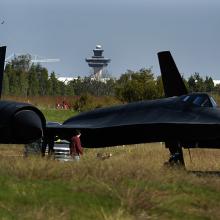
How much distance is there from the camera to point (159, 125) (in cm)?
1906

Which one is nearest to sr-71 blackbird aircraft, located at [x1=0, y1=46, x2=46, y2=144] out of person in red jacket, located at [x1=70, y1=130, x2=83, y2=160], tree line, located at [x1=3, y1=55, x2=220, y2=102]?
person in red jacket, located at [x1=70, y1=130, x2=83, y2=160]

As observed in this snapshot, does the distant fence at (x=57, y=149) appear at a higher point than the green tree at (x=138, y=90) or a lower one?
lower

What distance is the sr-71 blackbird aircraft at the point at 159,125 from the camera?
1871cm

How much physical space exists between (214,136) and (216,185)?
18.0 ft

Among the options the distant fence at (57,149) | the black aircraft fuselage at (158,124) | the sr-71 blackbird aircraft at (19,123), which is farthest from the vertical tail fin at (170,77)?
the sr-71 blackbird aircraft at (19,123)

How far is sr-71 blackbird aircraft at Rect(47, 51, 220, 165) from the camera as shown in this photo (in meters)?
18.7

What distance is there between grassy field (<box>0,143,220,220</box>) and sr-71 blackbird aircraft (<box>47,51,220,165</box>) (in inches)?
173

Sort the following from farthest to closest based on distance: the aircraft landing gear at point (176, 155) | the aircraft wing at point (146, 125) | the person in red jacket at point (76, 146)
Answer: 1. the person in red jacket at point (76, 146)
2. the aircraft landing gear at point (176, 155)
3. the aircraft wing at point (146, 125)

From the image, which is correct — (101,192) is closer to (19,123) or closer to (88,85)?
(19,123)

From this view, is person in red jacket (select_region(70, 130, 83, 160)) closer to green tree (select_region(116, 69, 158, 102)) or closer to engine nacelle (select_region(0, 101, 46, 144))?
engine nacelle (select_region(0, 101, 46, 144))

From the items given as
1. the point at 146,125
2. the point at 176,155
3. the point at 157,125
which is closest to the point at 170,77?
the point at 146,125

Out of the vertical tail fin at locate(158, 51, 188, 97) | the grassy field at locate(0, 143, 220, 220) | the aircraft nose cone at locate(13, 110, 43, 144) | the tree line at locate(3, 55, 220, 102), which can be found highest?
the tree line at locate(3, 55, 220, 102)

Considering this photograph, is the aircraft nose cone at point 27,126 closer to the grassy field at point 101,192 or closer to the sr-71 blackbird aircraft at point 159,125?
the grassy field at point 101,192

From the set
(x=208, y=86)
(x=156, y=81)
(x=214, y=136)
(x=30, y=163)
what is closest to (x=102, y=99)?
(x=156, y=81)
